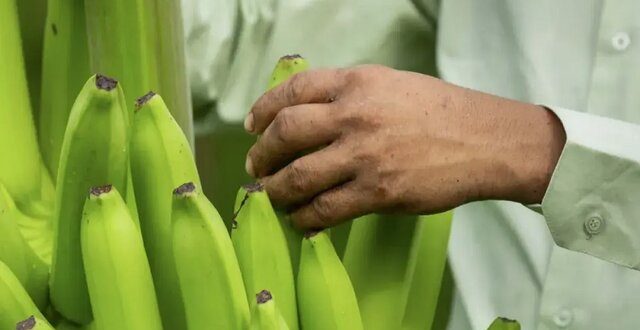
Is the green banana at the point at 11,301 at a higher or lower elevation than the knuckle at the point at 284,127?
lower

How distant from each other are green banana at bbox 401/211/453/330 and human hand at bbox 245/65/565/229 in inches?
0.6

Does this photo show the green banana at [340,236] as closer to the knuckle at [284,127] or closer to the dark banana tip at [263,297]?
the knuckle at [284,127]

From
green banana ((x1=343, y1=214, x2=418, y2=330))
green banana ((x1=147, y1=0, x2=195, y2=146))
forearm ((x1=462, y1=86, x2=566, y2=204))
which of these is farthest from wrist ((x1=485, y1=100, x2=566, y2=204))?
green banana ((x1=147, y1=0, x2=195, y2=146))

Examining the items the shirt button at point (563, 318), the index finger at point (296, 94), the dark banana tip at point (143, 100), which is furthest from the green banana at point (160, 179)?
the shirt button at point (563, 318)

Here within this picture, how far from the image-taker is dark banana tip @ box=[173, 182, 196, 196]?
37cm

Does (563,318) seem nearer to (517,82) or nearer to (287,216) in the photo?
(517,82)

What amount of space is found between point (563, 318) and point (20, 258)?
50cm

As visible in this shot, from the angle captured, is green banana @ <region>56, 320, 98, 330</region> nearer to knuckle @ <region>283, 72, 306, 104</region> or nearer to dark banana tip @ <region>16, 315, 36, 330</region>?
dark banana tip @ <region>16, 315, 36, 330</region>

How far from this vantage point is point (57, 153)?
0.47 metres

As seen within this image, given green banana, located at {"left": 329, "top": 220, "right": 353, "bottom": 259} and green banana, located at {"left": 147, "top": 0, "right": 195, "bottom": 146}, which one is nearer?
green banana, located at {"left": 147, "top": 0, "right": 195, "bottom": 146}

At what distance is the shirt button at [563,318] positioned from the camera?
750 millimetres

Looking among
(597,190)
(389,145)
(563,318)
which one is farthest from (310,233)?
(563,318)

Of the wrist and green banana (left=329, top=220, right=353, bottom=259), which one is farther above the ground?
the wrist

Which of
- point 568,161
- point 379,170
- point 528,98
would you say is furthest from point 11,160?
point 528,98
